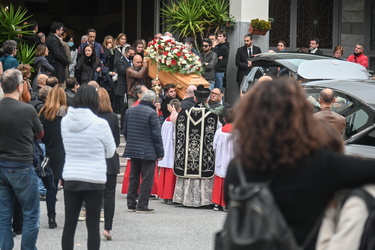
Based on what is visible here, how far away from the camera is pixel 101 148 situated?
7.67 metres

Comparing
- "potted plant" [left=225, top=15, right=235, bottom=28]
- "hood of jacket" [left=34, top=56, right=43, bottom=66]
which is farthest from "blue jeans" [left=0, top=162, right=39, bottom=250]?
"potted plant" [left=225, top=15, right=235, bottom=28]

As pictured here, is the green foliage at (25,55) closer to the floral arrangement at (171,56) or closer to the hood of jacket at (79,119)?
the floral arrangement at (171,56)

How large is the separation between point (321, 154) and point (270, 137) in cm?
26

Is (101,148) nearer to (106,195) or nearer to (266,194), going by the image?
(106,195)

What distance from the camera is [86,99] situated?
25.2 ft

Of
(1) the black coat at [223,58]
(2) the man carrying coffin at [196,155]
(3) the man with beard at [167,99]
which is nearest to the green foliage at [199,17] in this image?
(1) the black coat at [223,58]

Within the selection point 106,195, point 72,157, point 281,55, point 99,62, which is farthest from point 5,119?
point 99,62

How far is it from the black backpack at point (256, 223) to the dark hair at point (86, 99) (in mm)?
4075

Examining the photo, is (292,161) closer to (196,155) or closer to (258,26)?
(196,155)

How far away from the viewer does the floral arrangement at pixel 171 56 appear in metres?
17.4

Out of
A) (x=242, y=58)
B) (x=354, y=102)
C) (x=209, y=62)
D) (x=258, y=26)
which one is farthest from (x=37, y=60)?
(x=354, y=102)

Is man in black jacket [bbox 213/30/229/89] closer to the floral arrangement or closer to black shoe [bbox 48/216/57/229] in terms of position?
the floral arrangement

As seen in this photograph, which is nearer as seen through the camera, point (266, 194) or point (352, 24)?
point (266, 194)

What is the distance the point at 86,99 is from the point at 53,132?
3.00 m
